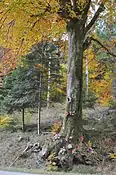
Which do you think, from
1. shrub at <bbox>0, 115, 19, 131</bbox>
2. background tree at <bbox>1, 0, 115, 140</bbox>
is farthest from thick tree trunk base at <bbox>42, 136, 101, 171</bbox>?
shrub at <bbox>0, 115, 19, 131</bbox>

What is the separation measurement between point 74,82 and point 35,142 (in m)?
2.93

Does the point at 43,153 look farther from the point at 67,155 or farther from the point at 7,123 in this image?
the point at 7,123

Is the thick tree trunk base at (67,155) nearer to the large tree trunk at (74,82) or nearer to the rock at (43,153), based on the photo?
the rock at (43,153)

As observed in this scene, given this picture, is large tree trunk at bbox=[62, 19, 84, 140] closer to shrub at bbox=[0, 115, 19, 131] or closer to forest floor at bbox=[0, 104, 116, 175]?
forest floor at bbox=[0, 104, 116, 175]

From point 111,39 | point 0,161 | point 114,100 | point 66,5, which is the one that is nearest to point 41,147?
point 0,161

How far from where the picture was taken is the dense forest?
387 inches

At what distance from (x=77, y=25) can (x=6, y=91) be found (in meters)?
5.79

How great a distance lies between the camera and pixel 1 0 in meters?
9.50

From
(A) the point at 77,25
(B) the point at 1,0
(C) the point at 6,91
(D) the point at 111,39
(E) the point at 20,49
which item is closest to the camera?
(B) the point at 1,0

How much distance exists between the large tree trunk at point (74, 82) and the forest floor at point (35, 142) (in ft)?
4.35

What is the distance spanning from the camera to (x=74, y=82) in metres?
Answer: 10.5

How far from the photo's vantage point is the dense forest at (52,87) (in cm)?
982

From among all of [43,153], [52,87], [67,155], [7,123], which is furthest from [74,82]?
[7,123]

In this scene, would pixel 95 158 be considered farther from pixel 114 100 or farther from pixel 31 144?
pixel 114 100
